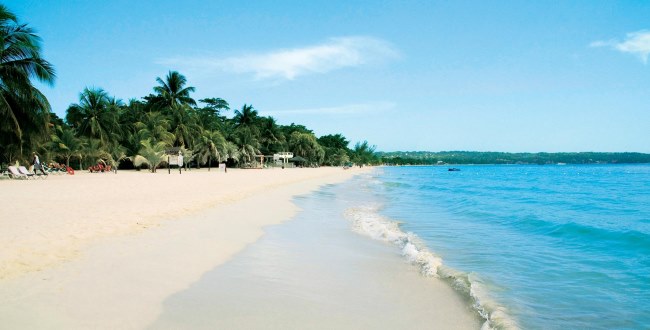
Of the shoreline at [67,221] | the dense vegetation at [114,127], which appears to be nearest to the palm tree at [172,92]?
the dense vegetation at [114,127]

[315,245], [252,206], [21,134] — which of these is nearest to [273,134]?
[21,134]

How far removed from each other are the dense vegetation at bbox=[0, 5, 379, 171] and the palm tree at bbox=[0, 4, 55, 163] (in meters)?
0.04

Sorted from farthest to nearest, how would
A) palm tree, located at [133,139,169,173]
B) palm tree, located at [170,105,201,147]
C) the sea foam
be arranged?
palm tree, located at [170,105,201,147] < palm tree, located at [133,139,169,173] < the sea foam

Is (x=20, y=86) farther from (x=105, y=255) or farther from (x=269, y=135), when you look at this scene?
(x=269, y=135)

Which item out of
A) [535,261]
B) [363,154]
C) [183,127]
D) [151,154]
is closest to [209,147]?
[183,127]

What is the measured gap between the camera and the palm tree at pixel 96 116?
111 feet

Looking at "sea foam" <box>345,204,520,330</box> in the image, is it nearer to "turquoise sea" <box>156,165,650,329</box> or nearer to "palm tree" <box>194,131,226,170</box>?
"turquoise sea" <box>156,165,650,329</box>

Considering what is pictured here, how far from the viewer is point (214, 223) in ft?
27.5

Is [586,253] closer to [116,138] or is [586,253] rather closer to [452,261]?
[452,261]

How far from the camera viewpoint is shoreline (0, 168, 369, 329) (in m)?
3.51

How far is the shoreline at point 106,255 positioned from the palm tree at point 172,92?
121ft

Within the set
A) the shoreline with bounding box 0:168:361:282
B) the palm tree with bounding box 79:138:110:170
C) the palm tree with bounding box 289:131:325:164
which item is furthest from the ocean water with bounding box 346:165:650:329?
the palm tree with bounding box 289:131:325:164

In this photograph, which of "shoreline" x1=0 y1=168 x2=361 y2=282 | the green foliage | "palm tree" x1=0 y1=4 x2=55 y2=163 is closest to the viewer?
"shoreline" x1=0 y1=168 x2=361 y2=282

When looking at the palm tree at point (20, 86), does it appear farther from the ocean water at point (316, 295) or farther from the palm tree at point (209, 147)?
the palm tree at point (209, 147)
